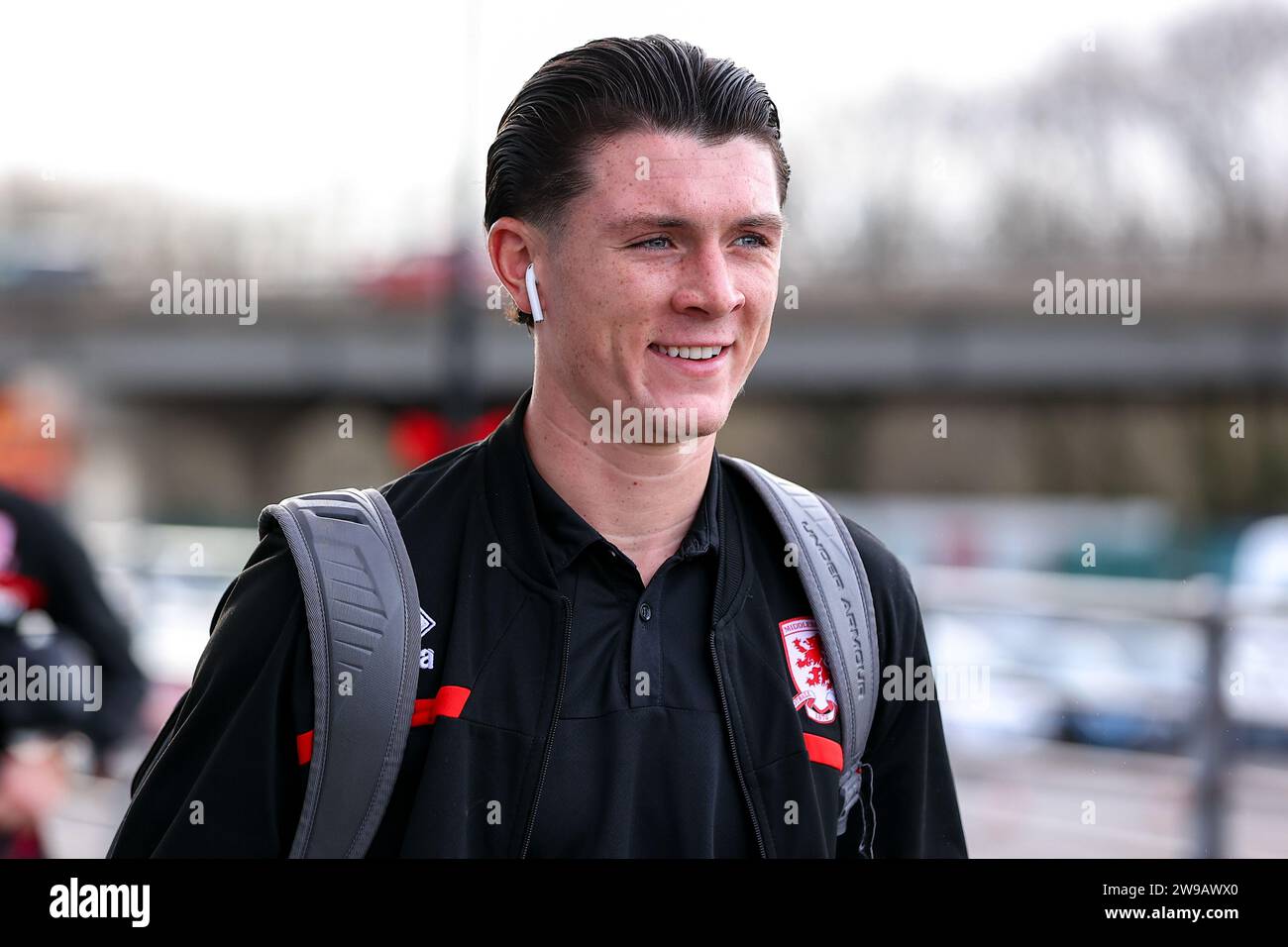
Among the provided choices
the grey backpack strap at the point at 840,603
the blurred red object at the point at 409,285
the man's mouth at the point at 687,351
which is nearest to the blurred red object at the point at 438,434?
the grey backpack strap at the point at 840,603

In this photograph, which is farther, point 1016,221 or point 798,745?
point 1016,221

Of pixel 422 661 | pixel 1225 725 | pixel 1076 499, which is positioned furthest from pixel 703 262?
pixel 1076 499

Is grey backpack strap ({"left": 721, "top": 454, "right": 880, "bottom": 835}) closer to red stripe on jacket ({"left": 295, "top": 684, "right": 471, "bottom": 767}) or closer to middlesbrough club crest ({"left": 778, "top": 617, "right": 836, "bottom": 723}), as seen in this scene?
middlesbrough club crest ({"left": 778, "top": 617, "right": 836, "bottom": 723})

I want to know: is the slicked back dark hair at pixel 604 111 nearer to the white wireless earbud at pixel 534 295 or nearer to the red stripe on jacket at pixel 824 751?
the white wireless earbud at pixel 534 295

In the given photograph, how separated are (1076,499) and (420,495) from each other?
31121 mm

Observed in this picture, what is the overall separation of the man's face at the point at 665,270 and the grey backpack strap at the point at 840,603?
1.03 ft

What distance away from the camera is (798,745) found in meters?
2.26

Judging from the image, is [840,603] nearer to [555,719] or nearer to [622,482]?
[622,482]

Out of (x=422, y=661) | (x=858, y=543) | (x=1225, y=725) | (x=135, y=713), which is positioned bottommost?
(x=1225, y=725)

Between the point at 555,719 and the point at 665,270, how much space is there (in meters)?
0.73

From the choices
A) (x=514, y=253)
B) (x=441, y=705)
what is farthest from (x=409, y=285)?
(x=441, y=705)

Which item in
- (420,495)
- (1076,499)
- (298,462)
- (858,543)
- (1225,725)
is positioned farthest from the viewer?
(298,462)

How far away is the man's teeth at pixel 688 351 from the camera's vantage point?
2213mm
